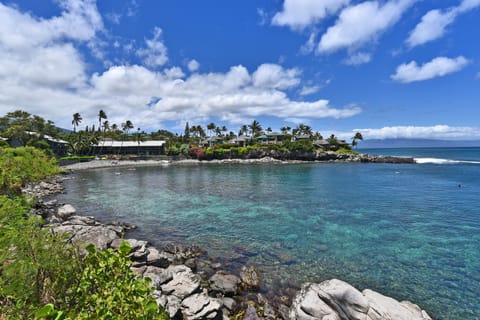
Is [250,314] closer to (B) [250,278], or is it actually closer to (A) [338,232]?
(B) [250,278]

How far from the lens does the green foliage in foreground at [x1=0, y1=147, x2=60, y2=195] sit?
1673 centimetres

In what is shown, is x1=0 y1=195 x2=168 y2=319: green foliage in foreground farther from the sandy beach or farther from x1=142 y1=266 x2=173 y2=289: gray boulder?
the sandy beach

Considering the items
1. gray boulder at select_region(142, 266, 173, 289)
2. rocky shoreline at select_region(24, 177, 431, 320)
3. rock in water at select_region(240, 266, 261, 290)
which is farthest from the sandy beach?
rock in water at select_region(240, 266, 261, 290)

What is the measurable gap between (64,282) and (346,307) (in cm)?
748

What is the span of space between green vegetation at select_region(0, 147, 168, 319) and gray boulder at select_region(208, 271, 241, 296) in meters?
6.15

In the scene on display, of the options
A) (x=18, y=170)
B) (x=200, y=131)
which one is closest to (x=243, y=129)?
(x=200, y=131)

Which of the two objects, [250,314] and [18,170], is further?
[18,170]

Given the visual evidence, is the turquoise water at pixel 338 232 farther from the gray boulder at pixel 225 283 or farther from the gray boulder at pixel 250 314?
the gray boulder at pixel 250 314

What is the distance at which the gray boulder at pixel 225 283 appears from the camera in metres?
8.81

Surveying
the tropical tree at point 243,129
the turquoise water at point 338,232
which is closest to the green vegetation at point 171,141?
the tropical tree at point 243,129

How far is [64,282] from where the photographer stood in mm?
3748

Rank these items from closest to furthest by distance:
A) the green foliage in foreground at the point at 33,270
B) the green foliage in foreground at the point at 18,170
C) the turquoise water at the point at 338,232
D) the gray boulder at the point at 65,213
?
the green foliage in foreground at the point at 33,270
the turquoise water at the point at 338,232
the green foliage in foreground at the point at 18,170
the gray boulder at the point at 65,213

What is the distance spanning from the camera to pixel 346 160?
82812 millimetres

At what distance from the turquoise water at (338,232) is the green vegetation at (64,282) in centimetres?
761
